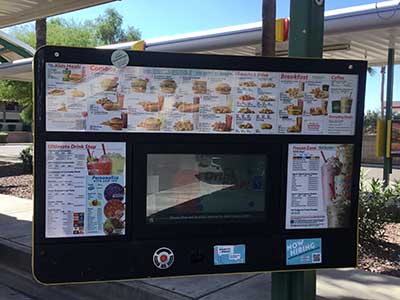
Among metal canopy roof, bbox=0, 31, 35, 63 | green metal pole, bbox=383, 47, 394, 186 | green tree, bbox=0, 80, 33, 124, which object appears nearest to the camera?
green metal pole, bbox=383, 47, 394, 186

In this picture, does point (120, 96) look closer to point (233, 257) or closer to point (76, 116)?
point (76, 116)

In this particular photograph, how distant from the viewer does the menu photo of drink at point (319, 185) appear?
245 centimetres

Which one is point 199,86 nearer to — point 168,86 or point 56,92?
point 168,86

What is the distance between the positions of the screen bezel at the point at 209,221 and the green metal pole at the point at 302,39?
367 mm

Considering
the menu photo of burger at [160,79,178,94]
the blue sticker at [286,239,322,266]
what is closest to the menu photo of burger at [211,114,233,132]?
the menu photo of burger at [160,79,178,94]

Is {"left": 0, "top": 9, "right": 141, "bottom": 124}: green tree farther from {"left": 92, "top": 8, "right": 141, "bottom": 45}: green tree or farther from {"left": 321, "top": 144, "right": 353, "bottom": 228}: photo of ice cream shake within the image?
{"left": 321, "top": 144, "right": 353, "bottom": 228}: photo of ice cream shake

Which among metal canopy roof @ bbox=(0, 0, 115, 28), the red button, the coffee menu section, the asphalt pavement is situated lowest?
the asphalt pavement

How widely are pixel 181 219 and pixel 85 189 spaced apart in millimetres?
499

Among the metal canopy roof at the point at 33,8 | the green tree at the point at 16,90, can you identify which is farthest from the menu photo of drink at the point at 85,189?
the green tree at the point at 16,90

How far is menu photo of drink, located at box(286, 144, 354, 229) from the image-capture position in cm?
245

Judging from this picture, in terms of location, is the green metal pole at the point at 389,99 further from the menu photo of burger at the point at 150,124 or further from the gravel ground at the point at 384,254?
the menu photo of burger at the point at 150,124

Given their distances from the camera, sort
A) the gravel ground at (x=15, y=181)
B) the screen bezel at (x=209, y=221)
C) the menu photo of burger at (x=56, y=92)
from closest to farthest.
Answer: the menu photo of burger at (x=56, y=92) → the screen bezel at (x=209, y=221) → the gravel ground at (x=15, y=181)

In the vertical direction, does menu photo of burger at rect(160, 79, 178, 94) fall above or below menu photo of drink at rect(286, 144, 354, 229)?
above

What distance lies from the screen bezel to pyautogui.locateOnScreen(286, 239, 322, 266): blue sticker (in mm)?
146
